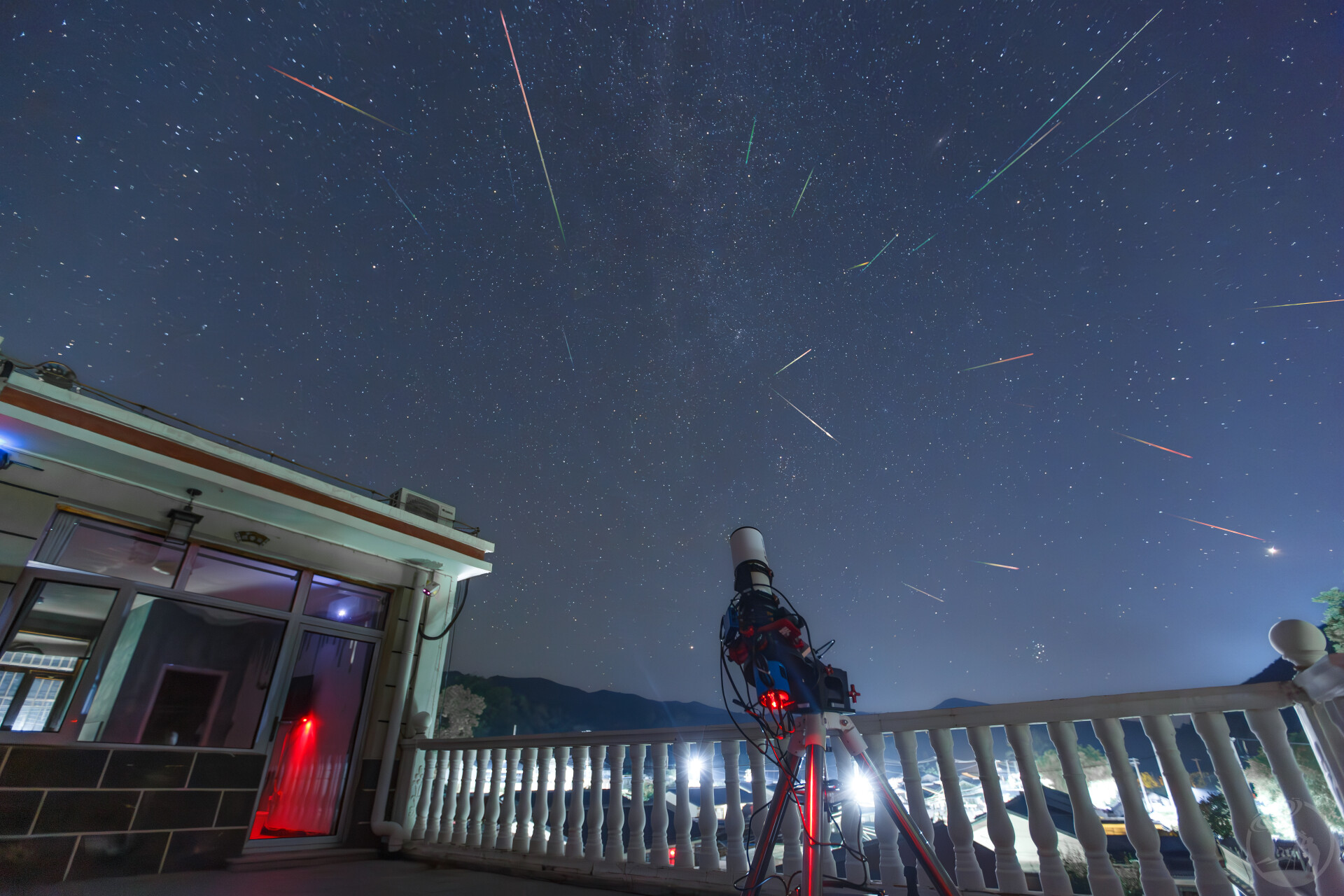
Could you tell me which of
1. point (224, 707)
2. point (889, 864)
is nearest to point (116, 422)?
point (224, 707)

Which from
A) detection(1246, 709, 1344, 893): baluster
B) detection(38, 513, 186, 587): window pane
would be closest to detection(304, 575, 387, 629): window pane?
detection(38, 513, 186, 587): window pane

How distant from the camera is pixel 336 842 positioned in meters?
5.17

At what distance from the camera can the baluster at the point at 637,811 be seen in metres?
3.09

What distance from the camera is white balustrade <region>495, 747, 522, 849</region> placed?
12.6 feet

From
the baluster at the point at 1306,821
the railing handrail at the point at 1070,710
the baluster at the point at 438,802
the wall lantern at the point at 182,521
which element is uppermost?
the wall lantern at the point at 182,521

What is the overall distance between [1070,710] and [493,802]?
385cm

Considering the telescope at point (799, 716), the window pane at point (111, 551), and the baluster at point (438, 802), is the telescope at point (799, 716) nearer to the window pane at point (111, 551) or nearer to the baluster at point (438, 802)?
the baluster at point (438, 802)

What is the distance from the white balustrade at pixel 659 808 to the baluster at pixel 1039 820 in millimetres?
1807

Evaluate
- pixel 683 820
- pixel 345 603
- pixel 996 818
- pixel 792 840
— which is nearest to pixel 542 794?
pixel 683 820

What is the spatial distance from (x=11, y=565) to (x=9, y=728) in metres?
1.19

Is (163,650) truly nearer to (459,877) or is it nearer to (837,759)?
(459,877)

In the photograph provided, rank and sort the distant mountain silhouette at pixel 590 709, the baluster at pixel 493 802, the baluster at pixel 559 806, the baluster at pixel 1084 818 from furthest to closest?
the distant mountain silhouette at pixel 590 709, the baluster at pixel 493 802, the baluster at pixel 559 806, the baluster at pixel 1084 818

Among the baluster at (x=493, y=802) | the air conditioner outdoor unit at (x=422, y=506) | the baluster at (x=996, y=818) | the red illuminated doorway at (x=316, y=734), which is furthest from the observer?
the air conditioner outdoor unit at (x=422, y=506)

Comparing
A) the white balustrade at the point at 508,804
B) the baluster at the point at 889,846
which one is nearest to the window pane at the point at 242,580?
the white balustrade at the point at 508,804
